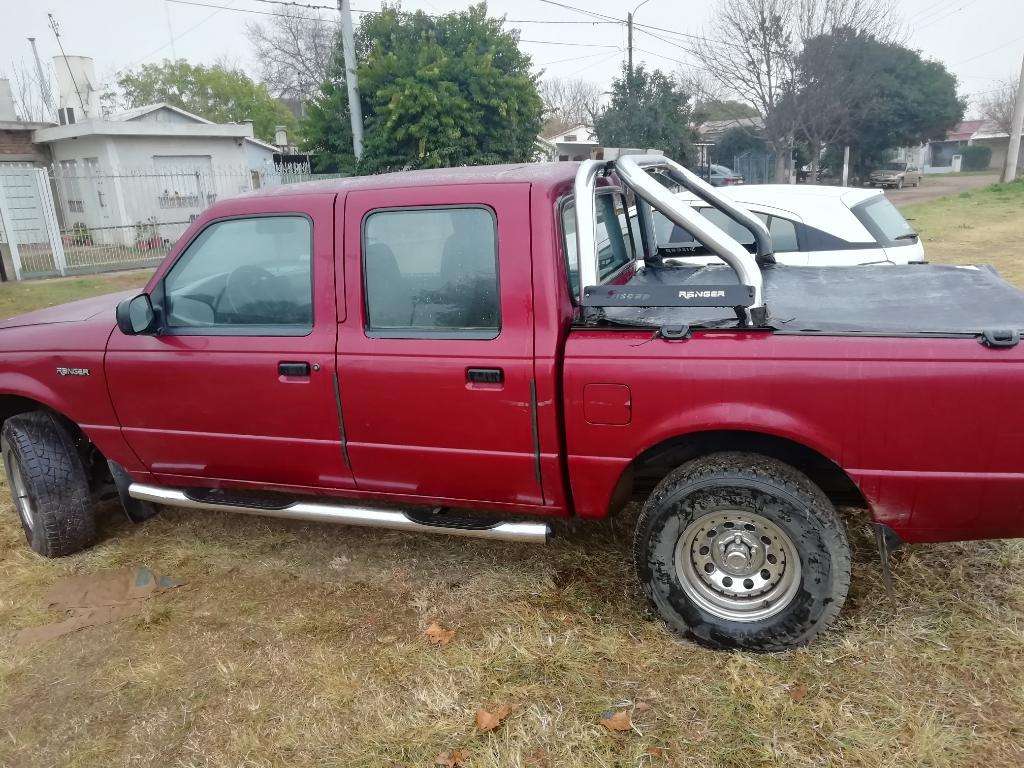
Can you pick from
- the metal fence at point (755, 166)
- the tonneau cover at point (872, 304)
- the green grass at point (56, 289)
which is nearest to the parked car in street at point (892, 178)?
the metal fence at point (755, 166)

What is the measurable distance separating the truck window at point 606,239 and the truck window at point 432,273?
1.18ft

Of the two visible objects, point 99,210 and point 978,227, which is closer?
point 978,227

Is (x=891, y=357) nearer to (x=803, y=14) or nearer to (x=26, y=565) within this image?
(x=26, y=565)

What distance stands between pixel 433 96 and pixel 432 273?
17912mm

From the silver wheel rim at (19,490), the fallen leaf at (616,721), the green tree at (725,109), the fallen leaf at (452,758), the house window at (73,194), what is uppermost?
the green tree at (725,109)

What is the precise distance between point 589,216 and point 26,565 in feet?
11.7

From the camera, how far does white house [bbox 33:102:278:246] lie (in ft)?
62.6

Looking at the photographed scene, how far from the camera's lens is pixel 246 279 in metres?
3.72

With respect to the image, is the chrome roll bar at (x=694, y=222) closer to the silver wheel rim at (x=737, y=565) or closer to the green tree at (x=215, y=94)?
the silver wheel rim at (x=737, y=565)

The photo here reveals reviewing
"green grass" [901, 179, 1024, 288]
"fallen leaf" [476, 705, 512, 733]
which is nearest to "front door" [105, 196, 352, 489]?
"fallen leaf" [476, 705, 512, 733]

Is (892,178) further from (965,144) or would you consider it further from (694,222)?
(694,222)

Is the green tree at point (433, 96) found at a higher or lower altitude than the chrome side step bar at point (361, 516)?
higher

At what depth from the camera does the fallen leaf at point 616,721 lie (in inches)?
110

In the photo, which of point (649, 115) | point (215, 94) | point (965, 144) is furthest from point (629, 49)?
point (965, 144)
